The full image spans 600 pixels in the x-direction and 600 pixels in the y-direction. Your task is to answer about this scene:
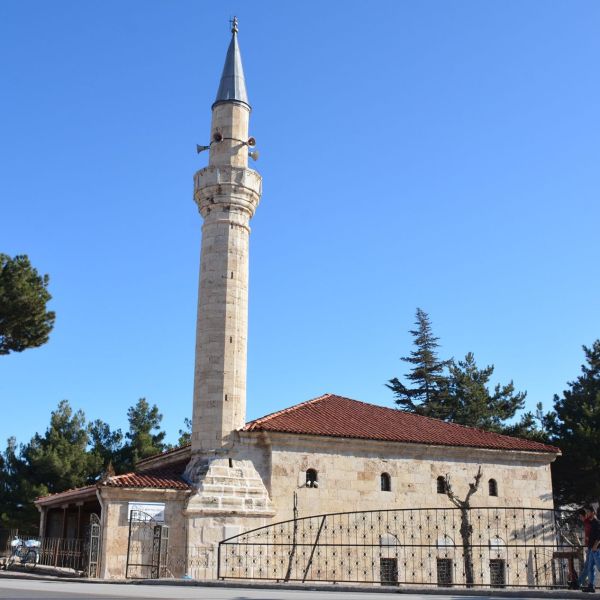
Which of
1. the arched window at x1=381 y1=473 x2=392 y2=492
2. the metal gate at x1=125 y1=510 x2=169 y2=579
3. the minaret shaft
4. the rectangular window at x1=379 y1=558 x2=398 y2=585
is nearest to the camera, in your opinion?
the metal gate at x1=125 y1=510 x2=169 y2=579

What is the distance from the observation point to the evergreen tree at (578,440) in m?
29.5

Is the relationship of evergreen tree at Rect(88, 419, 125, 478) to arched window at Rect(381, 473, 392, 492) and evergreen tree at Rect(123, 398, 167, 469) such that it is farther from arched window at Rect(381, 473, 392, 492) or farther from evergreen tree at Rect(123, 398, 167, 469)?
arched window at Rect(381, 473, 392, 492)

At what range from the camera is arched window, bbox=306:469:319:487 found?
2002 cm

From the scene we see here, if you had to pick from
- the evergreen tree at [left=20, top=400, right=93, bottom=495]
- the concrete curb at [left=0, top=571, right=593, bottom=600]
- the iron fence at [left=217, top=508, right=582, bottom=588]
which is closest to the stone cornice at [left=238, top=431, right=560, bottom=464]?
the iron fence at [left=217, top=508, right=582, bottom=588]

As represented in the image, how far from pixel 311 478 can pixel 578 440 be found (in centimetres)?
1498

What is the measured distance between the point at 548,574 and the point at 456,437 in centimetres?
482

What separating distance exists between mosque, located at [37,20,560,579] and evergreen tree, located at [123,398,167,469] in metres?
12.9

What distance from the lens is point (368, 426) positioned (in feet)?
72.4

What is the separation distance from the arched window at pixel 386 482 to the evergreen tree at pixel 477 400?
62.3ft

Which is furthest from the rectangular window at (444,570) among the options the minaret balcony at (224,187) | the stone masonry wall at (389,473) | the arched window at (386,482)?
the minaret balcony at (224,187)

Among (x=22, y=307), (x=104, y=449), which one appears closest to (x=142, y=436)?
(x=104, y=449)

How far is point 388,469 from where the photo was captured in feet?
69.8

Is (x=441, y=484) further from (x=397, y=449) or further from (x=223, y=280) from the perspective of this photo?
(x=223, y=280)

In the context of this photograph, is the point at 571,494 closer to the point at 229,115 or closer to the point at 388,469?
the point at 388,469
